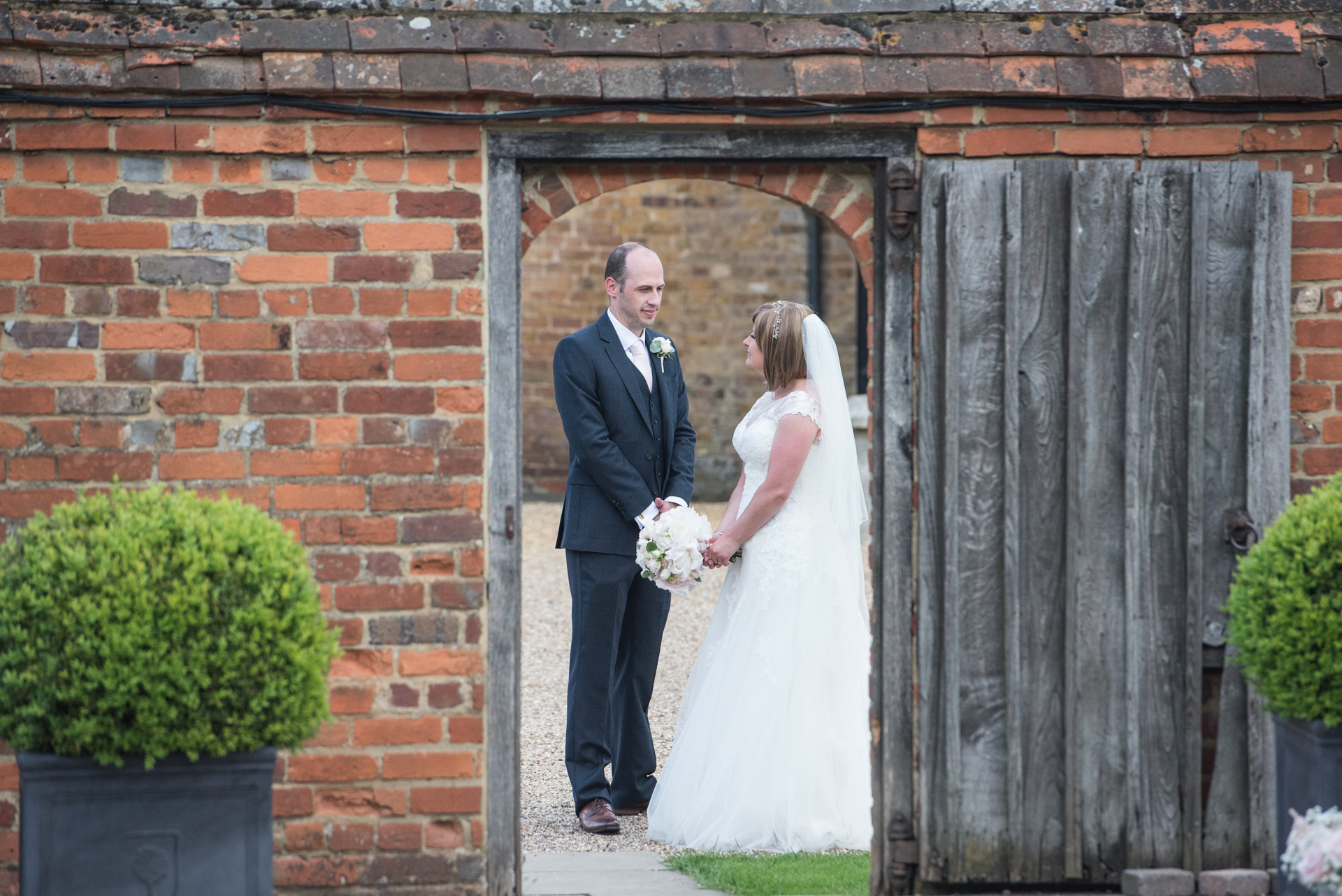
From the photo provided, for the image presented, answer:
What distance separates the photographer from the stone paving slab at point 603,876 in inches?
155

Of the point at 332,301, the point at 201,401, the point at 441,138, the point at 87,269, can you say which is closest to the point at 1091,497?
the point at 441,138

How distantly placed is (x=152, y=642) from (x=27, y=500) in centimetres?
106

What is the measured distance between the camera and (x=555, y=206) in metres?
3.74

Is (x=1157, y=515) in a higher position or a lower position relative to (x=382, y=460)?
lower

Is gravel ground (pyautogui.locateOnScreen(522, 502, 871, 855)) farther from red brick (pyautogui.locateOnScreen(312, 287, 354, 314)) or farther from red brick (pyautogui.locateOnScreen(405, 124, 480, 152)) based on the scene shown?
red brick (pyautogui.locateOnScreen(405, 124, 480, 152))

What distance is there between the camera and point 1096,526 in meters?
3.59

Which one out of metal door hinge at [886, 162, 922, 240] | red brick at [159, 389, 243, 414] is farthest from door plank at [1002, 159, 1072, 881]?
red brick at [159, 389, 243, 414]

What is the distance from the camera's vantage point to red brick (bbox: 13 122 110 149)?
3.47 meters

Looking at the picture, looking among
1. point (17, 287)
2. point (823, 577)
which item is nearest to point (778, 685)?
point (823, 577)

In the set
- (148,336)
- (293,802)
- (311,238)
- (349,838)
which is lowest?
(349,838)

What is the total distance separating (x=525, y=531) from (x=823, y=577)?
24.5ft

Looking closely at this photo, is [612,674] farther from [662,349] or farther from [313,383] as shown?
[313,383]

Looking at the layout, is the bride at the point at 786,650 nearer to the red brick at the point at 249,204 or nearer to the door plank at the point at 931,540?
the door plank at the point at 931,540

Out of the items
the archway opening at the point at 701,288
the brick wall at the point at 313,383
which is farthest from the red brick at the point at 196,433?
the archway opening at the point at 701,288
